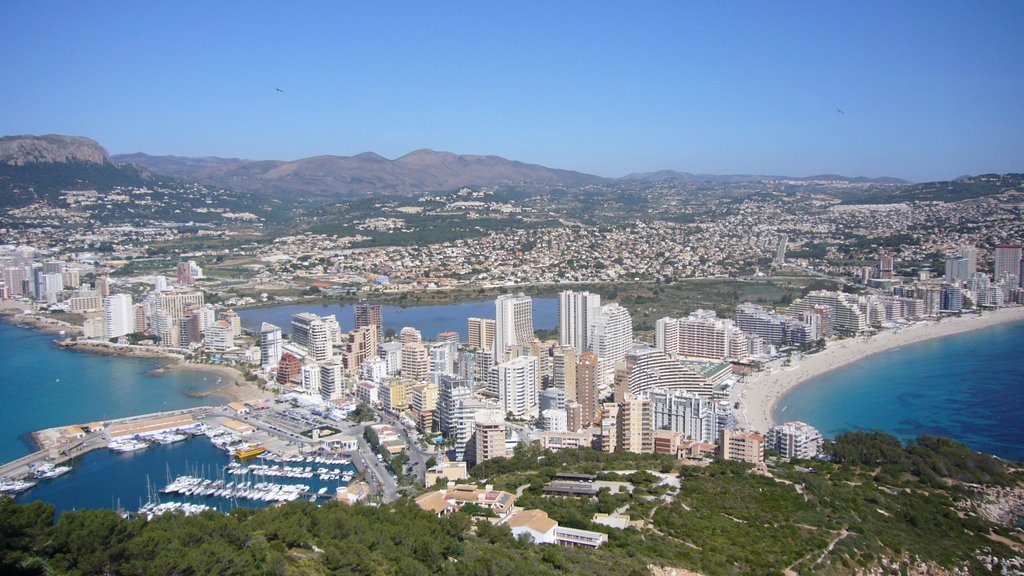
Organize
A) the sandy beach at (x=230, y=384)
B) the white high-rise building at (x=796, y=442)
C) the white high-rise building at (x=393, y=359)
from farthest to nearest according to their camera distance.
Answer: the white high-rise building at (x=393, y=359)
the sandy beach at (x=230, y=384)
the white high-rise building at (x=796, y=442)

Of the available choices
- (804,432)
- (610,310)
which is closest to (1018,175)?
(610,310)

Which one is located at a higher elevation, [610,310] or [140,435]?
[610,310]

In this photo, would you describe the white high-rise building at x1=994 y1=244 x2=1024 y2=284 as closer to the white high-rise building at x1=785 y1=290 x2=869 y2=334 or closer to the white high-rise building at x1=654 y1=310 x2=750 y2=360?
the white high-rise building at x1=785 y1=290 x2=869 y2=334

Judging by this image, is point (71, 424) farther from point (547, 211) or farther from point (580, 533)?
point (547, 211)

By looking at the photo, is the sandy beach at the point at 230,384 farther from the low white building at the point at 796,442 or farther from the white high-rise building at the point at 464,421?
the low white building at the point at 796,442

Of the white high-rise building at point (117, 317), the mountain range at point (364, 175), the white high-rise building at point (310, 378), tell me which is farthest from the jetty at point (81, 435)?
the mountain range at point (364, 175)

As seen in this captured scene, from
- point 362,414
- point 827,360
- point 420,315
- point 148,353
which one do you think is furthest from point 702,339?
point 148,353
